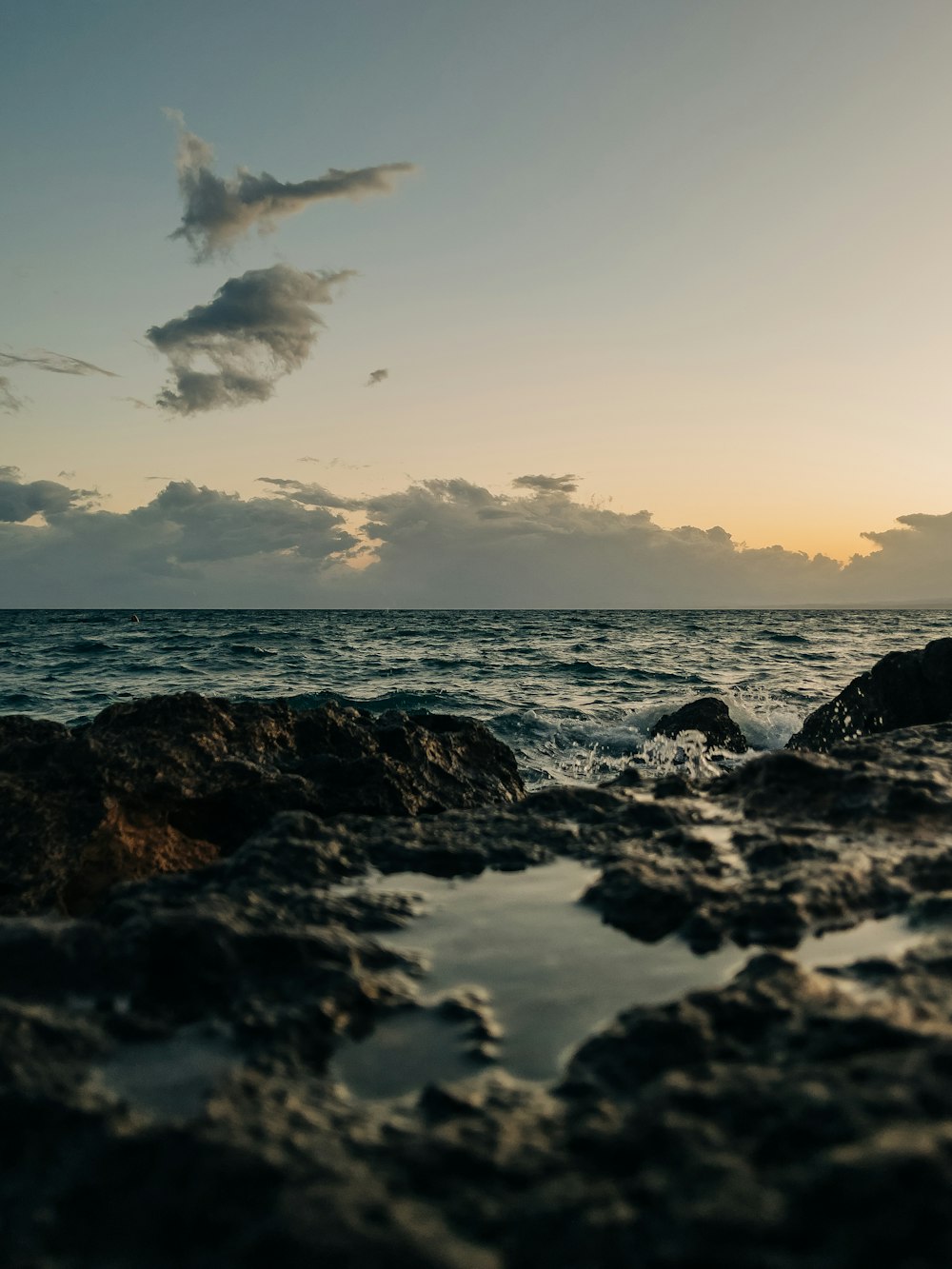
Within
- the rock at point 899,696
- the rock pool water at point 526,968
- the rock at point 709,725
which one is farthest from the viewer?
the rock at point 709,725

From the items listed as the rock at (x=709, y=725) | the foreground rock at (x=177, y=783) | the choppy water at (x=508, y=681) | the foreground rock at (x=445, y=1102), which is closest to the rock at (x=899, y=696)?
the rock at (x=709, y=725)

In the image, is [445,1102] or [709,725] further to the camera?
[709,725]

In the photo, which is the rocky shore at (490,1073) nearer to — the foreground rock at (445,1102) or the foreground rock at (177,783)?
the foreground rock at (445,1102)

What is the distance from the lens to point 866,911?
2805 millimetres

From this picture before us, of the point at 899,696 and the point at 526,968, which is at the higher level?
the point at 899,696

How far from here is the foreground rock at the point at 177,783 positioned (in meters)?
4.50

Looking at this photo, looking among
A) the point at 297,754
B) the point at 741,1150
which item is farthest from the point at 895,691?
the point at 741,1150

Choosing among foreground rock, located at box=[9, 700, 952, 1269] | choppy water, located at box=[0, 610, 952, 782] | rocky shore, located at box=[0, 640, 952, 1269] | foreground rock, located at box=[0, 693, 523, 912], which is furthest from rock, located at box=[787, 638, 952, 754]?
foreground rock, located at box=[9, 700, 952, 1269]

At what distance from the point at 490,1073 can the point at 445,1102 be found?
17 cm

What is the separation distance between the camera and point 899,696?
9383mm

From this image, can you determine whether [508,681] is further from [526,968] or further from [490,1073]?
[490,1073]

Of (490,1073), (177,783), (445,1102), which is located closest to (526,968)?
(490,1073)

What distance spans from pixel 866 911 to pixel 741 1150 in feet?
4.65

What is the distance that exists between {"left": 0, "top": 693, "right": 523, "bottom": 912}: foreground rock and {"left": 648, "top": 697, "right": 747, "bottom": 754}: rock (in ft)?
21.9
